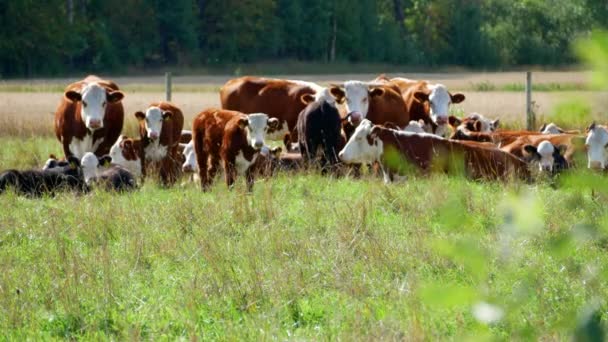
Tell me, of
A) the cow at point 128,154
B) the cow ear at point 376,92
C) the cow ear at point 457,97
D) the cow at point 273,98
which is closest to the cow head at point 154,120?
the cow at point 128,154

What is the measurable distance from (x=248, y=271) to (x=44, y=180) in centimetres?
612

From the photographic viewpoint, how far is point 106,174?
493 inches

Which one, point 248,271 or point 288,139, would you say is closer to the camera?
point 248,271

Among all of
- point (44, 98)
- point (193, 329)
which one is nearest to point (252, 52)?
point (44, 98)

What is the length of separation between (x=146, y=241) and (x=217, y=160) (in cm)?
536

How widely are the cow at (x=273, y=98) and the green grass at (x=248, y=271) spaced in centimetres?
717

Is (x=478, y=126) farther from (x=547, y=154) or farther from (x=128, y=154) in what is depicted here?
(x=128, y=154)

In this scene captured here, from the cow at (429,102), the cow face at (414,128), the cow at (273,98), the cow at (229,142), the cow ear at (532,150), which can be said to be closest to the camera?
the cow at (229,142)

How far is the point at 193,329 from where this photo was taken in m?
5.06

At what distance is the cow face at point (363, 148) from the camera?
13.1m

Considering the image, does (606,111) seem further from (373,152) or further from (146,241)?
(373,152)

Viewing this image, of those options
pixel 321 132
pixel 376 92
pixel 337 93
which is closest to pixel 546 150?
pixel 321 132

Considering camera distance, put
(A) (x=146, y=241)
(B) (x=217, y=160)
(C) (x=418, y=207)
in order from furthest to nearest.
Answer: (B) (x=217, y=160), (C) (x=418, y=207), (A) (x=146, y=241)

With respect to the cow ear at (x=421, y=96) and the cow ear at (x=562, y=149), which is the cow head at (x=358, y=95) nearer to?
the cow ear at (x=421, y=96)
